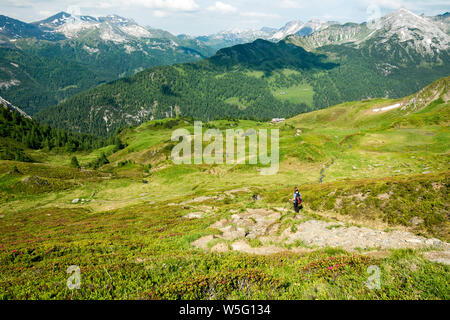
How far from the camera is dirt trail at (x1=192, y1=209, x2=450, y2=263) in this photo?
15320 mm

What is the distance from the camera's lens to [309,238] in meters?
18.8

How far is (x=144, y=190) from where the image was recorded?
8894 centimetres

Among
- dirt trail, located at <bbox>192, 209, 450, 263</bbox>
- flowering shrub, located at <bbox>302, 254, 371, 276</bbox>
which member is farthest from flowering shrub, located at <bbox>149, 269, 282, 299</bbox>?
dirt trail, located at <bbox>192, 209, 450, 263</bbox>

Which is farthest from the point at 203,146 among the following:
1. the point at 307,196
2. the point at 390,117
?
the point at 390,117

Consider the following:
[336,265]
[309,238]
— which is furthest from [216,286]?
[309,238]

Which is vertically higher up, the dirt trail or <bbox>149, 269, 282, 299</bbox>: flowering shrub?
<bbox>149, 269, 282, 299</bbox>: flowering shrub

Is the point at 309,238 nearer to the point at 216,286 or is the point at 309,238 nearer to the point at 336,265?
the point at 336,265

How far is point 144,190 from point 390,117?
20965 centimetres

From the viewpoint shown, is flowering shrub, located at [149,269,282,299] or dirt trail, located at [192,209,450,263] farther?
dirt trail, located at [192,209,450,263]

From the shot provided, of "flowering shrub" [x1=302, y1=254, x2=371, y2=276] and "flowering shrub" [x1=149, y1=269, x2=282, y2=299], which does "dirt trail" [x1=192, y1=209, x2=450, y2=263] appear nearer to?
"flowering shrub" [x1=302, y1=254, x2=371, y2=276]

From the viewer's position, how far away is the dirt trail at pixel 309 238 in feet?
50.3

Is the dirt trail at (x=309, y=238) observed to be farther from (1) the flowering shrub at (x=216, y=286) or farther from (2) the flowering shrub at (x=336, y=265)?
(1) the flowering shrub at (x=216, y=286)

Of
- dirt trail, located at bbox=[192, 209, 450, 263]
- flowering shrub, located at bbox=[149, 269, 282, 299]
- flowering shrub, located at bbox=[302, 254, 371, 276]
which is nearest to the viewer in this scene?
flowering shrub, located at bbox=[149, 269, 282, 299]

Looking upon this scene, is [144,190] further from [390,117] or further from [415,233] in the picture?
[390,117]
